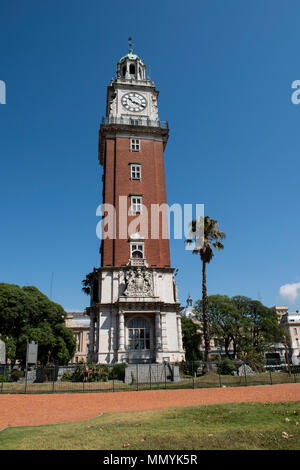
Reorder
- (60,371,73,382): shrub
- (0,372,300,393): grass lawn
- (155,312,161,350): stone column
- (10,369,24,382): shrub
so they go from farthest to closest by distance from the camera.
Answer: (155,312,161,350): stone column, (10,369,24,382): shrub, (60,371,73,382): shrub, (0,372,300,393): grass lawn

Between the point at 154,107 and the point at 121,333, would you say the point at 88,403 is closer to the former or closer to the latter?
the point at 121,333

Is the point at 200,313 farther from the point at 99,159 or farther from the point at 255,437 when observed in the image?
the point at 255,437

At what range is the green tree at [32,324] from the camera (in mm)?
41344

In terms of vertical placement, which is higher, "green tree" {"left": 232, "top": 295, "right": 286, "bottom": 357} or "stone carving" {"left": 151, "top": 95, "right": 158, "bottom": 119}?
"stone carving" {"left": 151, "top": 95, "right": 158, "bottom": 119}

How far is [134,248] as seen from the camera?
120 ft

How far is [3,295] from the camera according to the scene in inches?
1663

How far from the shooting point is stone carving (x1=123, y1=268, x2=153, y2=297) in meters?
33.5

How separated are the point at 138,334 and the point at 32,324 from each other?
739 inches

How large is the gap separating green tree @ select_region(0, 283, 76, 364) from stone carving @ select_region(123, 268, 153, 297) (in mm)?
14945

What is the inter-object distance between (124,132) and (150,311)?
2340 centimetres

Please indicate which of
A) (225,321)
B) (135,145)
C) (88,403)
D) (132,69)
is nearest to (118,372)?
(88,403)

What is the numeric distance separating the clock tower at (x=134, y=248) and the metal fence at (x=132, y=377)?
10.8 ft

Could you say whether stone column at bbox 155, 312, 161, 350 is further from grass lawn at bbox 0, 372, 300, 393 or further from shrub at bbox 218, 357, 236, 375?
shrub at bbox 218, 357, 236, 375

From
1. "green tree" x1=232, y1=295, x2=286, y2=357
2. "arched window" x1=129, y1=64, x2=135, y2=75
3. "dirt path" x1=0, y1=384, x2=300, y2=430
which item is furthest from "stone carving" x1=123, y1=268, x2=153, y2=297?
"arched window" x1=129, y1=64, x2=135, y2=75
